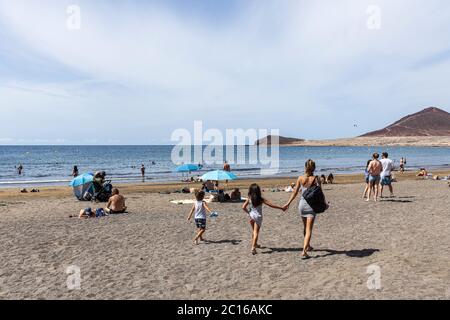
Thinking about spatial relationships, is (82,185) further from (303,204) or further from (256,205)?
(303,204)

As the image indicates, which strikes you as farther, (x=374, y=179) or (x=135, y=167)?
(x=135, y=167)

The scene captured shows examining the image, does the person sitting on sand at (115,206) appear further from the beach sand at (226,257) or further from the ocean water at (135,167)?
the ocean water at (135,167)

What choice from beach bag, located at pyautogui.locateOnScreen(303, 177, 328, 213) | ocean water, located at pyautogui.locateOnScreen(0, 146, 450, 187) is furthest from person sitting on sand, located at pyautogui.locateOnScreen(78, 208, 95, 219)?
ocean water, located at pyautogui.locateOnScreen(0, 146, 450, 187)

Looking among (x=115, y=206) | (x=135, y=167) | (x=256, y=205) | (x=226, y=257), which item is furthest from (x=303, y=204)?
(x=135, y=167)

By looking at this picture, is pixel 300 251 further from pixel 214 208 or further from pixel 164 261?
pixel 214 208

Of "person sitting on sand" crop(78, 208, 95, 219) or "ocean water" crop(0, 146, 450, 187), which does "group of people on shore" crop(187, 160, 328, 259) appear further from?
"ocean water" crop(0, 146, 450, 187)

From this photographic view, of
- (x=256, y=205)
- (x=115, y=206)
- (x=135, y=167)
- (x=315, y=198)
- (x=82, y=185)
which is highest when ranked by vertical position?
(x=315, y=198)

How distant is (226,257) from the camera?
9.03 m

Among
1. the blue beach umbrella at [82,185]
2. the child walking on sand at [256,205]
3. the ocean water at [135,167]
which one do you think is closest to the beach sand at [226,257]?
the child walking on sand at [256,205]

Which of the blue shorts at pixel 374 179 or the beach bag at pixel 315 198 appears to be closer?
the beach bag at pixel 315 198

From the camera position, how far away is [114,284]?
7242 mm

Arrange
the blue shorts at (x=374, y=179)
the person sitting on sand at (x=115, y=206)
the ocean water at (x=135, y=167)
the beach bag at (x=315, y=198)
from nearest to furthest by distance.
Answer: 1. the beach bag at (x=315, y=198)
2. the person sitting on sand at (x=115, y=206)
3. the blue shorts at (x=374, y=179)
4. the ocean water at (x=135, y=167)

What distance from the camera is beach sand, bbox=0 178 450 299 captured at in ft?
22.5

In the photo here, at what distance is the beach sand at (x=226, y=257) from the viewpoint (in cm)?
685
